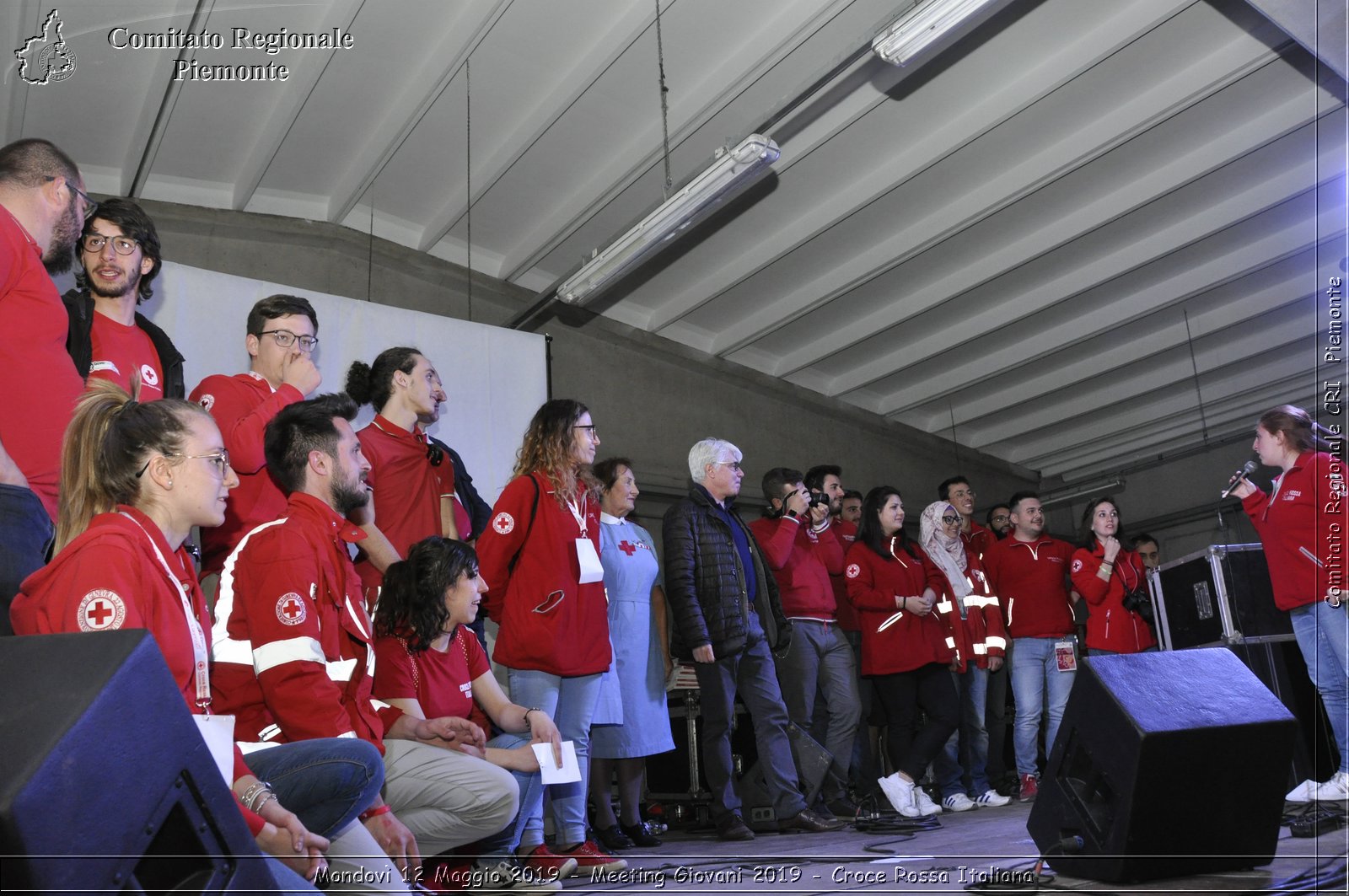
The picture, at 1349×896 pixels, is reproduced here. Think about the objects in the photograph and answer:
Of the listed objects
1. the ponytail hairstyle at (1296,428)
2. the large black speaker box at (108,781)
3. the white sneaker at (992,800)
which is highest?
the ponytail hairstyle at (1296,428)

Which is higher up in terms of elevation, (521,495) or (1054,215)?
(1054,215)

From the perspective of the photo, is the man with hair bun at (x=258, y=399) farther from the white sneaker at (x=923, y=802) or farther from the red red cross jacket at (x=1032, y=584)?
the red red cross jacket at (x=1032, y=584)

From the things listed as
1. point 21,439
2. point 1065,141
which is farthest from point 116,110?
point 1065,141

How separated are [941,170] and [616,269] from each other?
7.80 feet

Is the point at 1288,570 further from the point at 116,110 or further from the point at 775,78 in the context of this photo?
the point at 116,110

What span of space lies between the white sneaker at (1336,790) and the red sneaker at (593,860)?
1895 mm

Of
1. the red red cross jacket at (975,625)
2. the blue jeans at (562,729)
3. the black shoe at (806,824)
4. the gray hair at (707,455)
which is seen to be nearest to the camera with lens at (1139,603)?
the red red cross jacket at (975,625)

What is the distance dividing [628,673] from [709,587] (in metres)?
0.48

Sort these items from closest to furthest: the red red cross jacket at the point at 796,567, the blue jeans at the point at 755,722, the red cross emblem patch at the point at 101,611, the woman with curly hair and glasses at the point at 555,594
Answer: the red cross emblem patch at the point at 101,611 → the woman with curly hair and glasses at the point at 555,594 → the blue jeans at the point at 755,722 → the red red cross jacket at the point at 796,567

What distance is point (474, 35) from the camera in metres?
5.03

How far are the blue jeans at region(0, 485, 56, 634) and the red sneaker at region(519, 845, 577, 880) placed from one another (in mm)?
1642

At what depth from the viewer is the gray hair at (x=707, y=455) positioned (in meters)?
4.44

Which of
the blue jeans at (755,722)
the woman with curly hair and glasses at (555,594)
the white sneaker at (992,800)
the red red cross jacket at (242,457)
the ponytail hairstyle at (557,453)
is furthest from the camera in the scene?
the white sneaker at (992,800)

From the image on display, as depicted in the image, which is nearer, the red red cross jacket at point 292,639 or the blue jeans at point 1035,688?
the red red cross jacket at point 292,639
